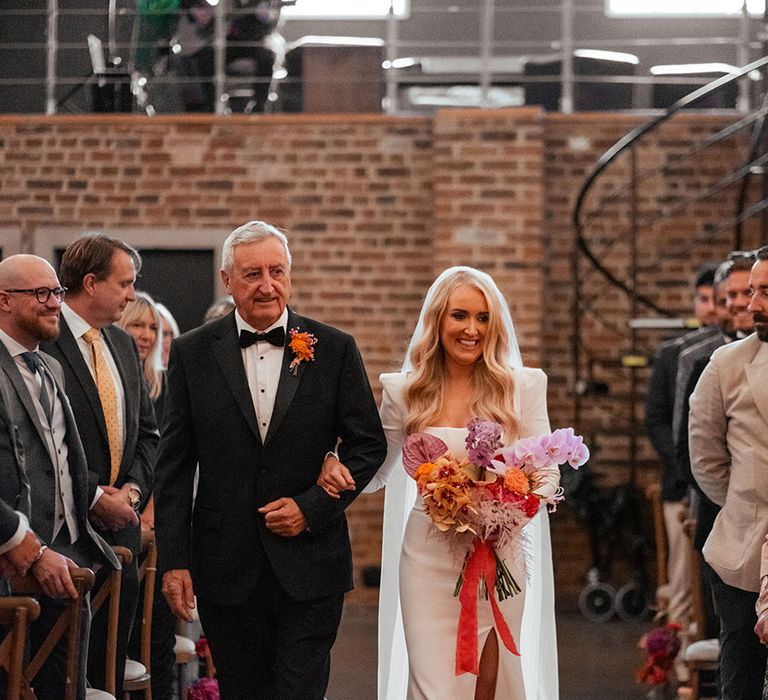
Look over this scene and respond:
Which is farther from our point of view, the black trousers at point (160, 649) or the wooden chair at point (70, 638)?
the black trousers at point (160, 649)

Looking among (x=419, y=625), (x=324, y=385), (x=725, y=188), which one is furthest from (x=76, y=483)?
(x=725, y=188)

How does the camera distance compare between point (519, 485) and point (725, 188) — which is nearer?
point (519, 485)

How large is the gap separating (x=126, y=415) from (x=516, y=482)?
5.09 ft

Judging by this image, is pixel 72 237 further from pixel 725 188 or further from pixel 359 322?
pixel 725 188

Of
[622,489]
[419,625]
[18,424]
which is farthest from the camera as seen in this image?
[622,489]

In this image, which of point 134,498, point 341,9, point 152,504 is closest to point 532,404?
point 134,498

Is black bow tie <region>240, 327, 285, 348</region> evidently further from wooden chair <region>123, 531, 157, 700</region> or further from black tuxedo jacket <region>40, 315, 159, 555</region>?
wooden chair <region>123, 531, 157, 700</region>

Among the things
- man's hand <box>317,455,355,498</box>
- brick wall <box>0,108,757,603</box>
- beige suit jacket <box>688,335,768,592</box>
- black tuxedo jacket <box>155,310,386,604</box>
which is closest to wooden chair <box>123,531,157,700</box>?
black tuxedo jacket <box>155,310,386,604</box>

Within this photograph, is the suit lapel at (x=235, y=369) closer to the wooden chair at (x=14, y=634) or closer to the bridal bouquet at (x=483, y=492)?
the bridal bouquet at (x=483, y=492)

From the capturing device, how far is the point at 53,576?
404 cm

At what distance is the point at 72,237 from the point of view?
10.4 m

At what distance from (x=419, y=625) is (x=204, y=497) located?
823 millimetres

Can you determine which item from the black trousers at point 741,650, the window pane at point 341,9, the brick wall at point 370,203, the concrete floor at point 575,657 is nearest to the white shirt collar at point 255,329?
the black trousers at point 741,650

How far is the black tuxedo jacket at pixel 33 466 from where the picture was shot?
4223mm
